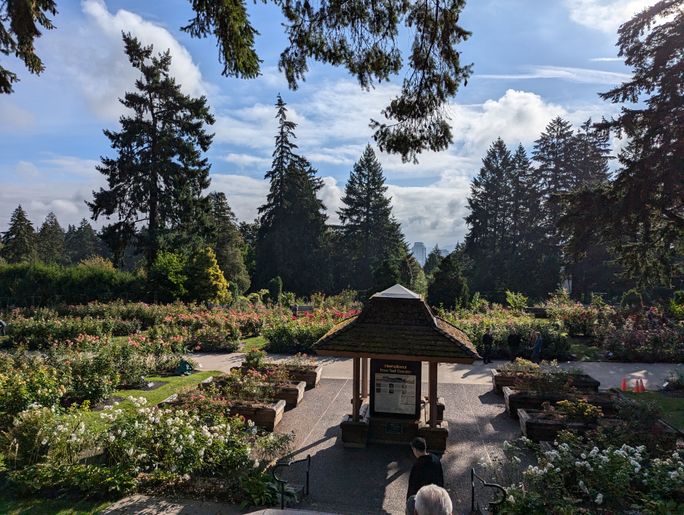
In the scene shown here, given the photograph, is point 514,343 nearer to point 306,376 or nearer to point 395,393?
point 306,376

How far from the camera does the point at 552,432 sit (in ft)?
30.0

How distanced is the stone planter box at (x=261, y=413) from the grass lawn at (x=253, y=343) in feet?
29.7

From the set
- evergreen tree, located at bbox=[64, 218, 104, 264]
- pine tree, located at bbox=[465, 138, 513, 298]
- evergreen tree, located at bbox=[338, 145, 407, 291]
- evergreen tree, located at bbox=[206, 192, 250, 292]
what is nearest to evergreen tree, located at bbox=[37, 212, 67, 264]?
evergreen tree, located at bbox=[64, 218, 104, 264]

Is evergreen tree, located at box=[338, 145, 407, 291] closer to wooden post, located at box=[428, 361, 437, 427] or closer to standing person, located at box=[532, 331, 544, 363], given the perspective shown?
standing person, located at box=[532, 331, 544, 363]

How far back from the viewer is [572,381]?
38.1 feet

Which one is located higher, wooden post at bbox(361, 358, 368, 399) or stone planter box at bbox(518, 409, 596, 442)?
wooden post at bbox(361, 358, 368, 399)

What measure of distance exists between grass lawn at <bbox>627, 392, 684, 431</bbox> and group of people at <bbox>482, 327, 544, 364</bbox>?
4.39 metres

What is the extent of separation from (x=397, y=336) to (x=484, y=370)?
8364 mm

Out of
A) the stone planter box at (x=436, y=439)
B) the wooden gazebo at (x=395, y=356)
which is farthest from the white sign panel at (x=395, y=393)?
the stone planter box at (x=436, y=439)

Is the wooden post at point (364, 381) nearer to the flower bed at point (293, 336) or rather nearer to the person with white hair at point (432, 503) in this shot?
the person with white hair at point (432, 503)

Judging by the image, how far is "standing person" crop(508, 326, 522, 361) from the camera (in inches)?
675

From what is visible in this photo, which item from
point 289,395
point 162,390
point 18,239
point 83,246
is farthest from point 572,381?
point 83,246

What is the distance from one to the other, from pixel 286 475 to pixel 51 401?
6003mm

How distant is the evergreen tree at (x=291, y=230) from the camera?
→ 156 ft
